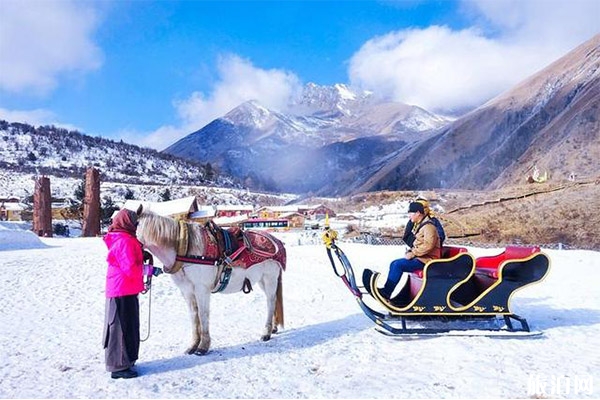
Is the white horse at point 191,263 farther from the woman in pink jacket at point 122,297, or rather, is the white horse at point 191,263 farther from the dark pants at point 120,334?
the dark pants at point 120,334

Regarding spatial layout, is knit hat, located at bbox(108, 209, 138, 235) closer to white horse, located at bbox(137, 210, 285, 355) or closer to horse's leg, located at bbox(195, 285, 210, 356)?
white horse, located at bbox(137, 210, 285, 355)

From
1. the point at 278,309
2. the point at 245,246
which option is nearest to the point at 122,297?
the point at 245,246

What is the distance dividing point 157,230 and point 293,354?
2322 millimetres

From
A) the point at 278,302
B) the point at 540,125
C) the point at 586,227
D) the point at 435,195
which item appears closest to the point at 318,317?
the point at 278,302

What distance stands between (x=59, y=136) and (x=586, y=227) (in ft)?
503

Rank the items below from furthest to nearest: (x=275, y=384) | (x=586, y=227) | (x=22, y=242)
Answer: (x=586, y=227) → (x=22, y=242) → (x=275, y=384)

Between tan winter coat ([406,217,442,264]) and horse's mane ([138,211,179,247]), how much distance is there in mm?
3499

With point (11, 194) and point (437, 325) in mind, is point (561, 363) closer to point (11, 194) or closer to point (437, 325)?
point (437, 325)

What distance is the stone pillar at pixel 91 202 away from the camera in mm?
26859

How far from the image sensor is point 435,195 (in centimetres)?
5019

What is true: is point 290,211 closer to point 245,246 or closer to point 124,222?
point 245,246

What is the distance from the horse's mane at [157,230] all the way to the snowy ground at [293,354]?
1.44 m

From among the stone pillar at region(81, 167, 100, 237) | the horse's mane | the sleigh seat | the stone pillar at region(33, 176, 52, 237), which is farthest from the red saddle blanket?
the stone pillar at region(33, 176, 52, 237)

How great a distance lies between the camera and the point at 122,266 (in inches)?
197
